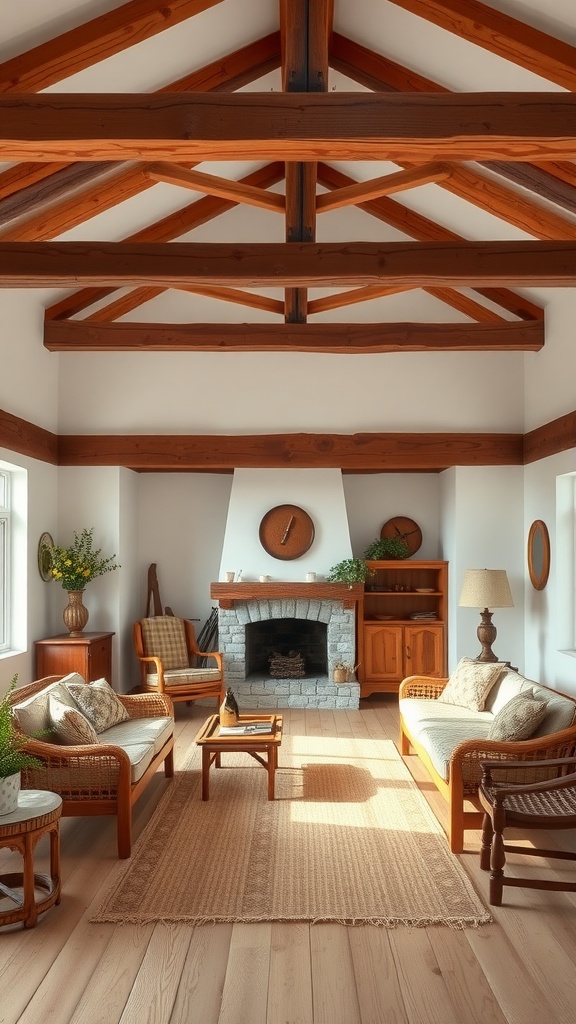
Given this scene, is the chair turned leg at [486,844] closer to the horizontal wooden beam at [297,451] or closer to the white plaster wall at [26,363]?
the horizontal wooden beam at [297,451]

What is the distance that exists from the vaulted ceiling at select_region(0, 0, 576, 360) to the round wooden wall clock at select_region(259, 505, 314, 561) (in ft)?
5.78

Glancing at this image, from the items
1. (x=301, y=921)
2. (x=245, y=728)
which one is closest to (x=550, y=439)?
(x=245, y=728)

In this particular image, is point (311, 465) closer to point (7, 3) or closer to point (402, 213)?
point (402, 213)

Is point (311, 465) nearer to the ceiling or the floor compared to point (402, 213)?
nearer to the floor

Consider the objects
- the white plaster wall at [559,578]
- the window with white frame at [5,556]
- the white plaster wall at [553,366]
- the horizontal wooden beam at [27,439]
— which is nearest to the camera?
the horizontal wooden beam at [27,439]

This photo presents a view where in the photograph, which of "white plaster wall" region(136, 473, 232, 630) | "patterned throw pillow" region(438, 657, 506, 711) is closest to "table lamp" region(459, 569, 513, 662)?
"patterned throw pillow" region(438, 657, 506, 711)

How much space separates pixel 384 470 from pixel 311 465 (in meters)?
0.88

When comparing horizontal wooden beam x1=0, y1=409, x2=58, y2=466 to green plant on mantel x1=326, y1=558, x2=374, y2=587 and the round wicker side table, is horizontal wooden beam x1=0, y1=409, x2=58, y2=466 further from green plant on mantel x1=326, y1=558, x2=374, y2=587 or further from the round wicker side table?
the round wicker side table

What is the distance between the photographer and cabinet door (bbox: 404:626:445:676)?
8.93 meters

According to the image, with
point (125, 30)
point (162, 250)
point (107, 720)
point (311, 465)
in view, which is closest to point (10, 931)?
point (107, 720)

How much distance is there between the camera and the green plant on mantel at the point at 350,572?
8.53 metres

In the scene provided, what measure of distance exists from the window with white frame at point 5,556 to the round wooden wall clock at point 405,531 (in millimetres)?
4147

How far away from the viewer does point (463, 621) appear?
855cm

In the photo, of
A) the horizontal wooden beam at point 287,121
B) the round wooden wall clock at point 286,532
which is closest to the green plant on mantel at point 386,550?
the round wooden wall clock at point 286,532
